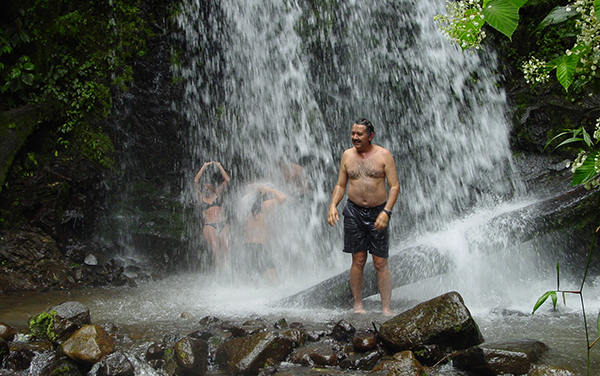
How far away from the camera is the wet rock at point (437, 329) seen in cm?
358

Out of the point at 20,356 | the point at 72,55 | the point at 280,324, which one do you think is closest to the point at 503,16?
the point at 280,324

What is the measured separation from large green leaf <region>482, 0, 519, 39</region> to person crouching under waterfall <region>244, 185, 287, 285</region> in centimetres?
611

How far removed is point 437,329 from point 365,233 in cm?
165

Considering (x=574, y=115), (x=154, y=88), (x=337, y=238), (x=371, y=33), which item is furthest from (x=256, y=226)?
(x=574, y=115)

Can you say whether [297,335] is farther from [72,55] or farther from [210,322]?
[72,55]

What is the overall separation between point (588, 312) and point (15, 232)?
8091 millimetres

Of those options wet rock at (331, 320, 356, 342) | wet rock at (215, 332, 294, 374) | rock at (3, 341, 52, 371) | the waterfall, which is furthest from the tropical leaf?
the waterfall

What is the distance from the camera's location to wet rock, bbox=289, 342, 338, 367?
366 cm

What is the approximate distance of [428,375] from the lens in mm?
3326

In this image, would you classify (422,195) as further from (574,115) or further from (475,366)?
(475,366)

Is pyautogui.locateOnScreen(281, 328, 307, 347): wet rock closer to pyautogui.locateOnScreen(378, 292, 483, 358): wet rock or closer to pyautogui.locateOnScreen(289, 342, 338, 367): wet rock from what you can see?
pyautogui.locateOnScreen(289, 342, 338, 367): wet rock

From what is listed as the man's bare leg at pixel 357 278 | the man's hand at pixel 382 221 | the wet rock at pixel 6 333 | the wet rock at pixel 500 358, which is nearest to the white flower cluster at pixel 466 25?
the wet rock at pixel 500 358

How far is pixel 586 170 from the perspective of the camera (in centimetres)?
162

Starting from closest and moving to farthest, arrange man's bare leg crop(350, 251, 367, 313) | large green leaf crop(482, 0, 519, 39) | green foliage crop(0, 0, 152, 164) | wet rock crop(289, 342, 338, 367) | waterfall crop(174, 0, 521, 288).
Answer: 1. large green leaf crop(482, 0, 519, 39)
2. wet rock crop(289, 342, 338, 367)
3. man's bare leg crop(350, 251, 367, 313)
4. green foliage crop(0, 0, 152, 164)
5. waterfall crop(174, 0, 521, 288)
